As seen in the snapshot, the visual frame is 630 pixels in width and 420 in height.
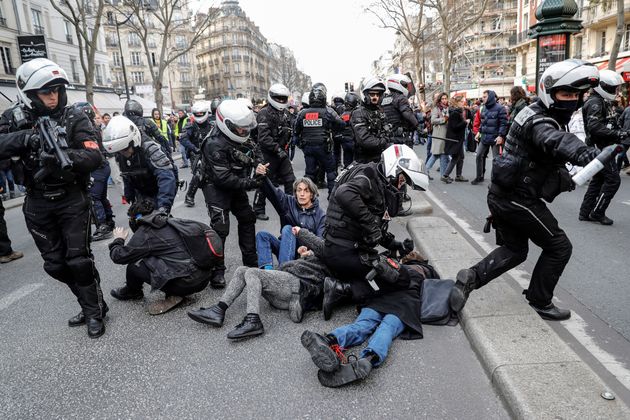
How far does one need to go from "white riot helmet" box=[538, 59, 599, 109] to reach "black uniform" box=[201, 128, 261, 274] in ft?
8.63

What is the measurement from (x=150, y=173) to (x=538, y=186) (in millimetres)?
3569

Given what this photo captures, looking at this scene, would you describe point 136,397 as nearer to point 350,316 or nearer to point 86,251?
point 86,251

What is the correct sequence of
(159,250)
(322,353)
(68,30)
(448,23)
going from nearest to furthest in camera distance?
(322,353) < (159,250) < (448,23) < (68,30)

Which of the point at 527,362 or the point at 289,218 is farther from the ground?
the point at 289,218

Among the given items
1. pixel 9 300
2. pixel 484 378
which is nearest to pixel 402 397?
pixel 484 378

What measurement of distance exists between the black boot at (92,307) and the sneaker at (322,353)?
185 cm

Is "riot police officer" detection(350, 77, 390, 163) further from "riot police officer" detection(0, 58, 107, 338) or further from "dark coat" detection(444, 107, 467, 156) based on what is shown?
"dark coat" detection(444, 107, 467, 156)

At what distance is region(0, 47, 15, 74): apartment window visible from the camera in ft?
91.7

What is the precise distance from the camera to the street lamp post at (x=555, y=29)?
651cm

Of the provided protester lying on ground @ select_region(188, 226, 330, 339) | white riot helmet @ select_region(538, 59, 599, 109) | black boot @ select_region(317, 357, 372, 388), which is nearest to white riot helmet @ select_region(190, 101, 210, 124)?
protester lying on ground @ select_region(188, 226, 330, 339)

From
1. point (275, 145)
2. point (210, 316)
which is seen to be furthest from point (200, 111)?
point (210, 316)

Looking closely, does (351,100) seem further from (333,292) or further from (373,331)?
(373,331)

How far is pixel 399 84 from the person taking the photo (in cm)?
753

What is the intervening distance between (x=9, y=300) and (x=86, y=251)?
5.00 ft
